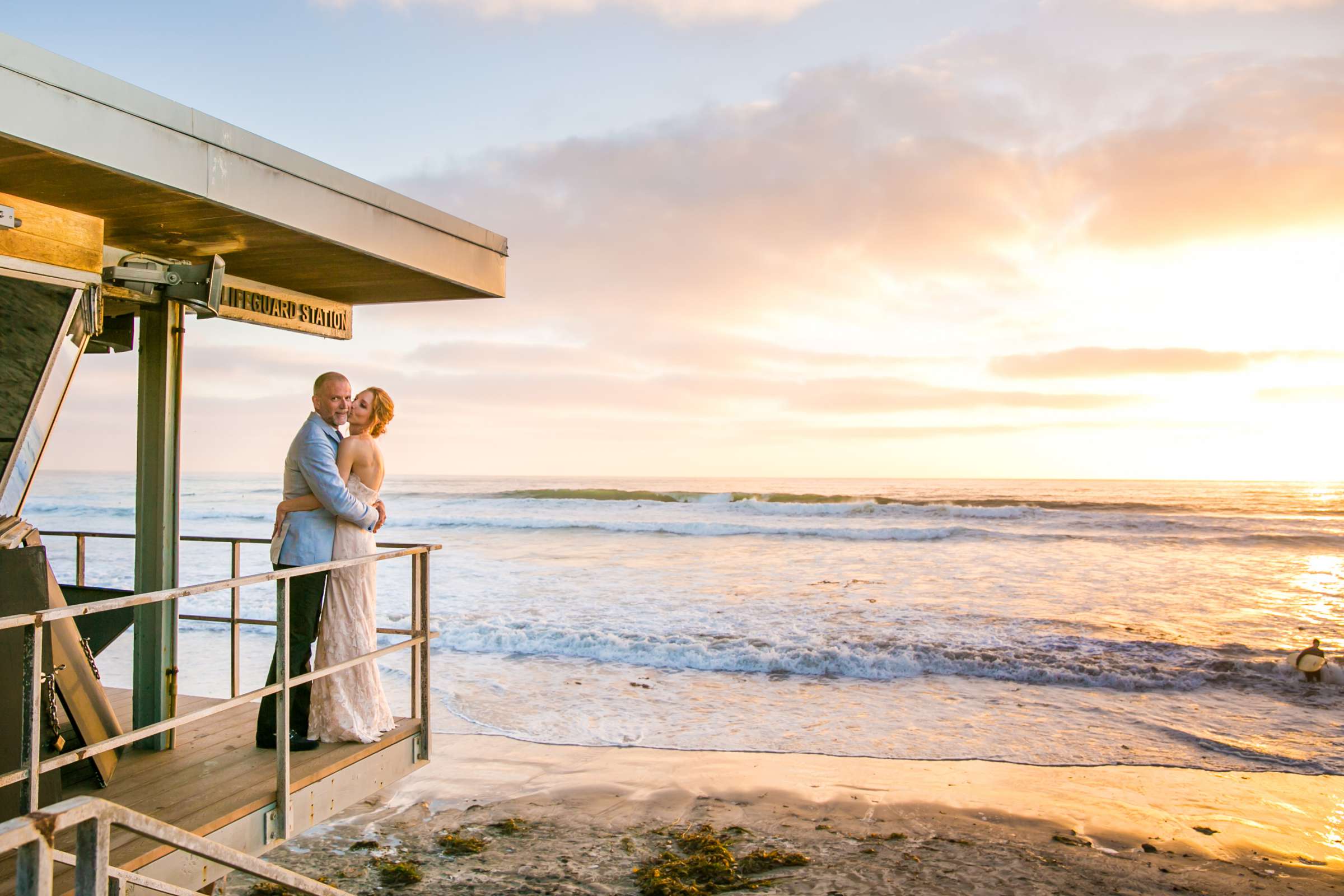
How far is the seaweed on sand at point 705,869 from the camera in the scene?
5.55 m

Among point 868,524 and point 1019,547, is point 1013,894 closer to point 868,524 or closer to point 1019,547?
point 1019,547

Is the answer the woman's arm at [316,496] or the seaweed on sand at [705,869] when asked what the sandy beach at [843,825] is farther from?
the woman's arm at [316,496]

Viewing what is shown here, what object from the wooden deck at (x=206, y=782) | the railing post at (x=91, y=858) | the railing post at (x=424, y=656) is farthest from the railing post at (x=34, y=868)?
the railing post at (x=424, y=656)

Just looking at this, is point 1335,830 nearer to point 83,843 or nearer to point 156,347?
point 83,843

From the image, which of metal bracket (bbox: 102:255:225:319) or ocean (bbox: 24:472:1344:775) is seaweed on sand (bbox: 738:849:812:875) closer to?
ocean (bbox: 24:472:1344:775)

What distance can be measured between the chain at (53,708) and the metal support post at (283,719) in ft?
3.31

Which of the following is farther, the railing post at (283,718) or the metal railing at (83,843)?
the railing post at (283,718)

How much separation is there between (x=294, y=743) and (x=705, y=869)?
2.80m

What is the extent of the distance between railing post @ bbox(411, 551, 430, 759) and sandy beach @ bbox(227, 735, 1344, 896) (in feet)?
3.55

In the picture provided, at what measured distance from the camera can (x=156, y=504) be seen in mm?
4863

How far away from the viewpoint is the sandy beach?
5.76 meters

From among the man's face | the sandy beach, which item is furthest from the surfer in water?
the man's face

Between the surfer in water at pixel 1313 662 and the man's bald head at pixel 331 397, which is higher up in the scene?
the man's bald head at pixel 331 397

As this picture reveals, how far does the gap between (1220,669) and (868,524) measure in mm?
21220
